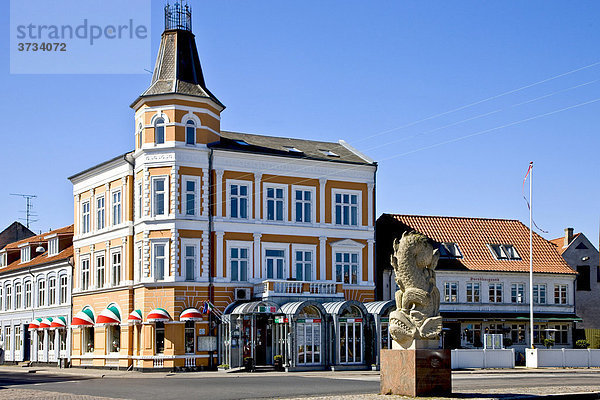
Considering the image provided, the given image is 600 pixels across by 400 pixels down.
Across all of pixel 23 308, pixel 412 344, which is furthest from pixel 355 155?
pixel 412 344

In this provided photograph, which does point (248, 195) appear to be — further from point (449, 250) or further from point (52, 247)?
point (52, 247)

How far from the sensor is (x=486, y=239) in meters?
59.5

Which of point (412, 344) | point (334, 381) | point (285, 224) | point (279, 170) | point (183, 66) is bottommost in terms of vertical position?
point (334, 381)

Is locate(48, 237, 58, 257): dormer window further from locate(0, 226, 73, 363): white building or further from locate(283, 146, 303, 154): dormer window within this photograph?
locate(283, 146, 303, 154): dormer window

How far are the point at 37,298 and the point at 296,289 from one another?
23.4 meters

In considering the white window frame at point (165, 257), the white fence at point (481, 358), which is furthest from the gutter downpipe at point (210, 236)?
the white fence at point (481, 358)

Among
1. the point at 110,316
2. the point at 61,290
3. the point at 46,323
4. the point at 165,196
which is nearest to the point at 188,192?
the point at 165,196

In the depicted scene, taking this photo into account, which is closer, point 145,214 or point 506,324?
point 145,214

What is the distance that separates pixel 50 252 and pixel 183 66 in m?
20.4

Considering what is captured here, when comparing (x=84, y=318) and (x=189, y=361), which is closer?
(x=189, y=361)

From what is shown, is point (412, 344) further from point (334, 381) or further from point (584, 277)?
point (584, 277)

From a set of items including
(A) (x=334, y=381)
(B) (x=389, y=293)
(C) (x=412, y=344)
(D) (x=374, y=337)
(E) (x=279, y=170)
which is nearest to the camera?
(C) (x=412, y=344)

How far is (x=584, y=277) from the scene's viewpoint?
6316 centimetres

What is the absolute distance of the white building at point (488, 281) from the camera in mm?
55594
